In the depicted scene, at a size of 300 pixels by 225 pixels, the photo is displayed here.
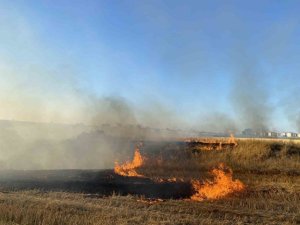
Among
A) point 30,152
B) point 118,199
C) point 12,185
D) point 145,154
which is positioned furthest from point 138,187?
point 30,152

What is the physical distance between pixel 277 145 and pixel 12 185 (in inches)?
1118

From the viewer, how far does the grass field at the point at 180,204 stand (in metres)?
13.5

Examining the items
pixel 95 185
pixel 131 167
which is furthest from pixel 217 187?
pixel 131 167

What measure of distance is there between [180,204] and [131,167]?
1540 cm

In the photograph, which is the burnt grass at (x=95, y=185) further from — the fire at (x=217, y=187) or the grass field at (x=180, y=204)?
the grass field at (x=180, y=204)

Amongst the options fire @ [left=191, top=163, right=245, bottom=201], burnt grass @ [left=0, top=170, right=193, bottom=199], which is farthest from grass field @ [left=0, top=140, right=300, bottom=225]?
burnt grass @ [left=0, top=170, right=193, bottom=199]

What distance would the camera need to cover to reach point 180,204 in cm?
1900

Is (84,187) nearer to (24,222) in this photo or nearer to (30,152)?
(24,222)

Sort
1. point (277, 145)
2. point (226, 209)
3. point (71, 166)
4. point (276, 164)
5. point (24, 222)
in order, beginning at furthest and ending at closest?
point (277, 145) < point (71, 166) < point (276, 164) < point (226, 209) < point (24, 222)

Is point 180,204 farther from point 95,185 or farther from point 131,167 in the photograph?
point 131,167

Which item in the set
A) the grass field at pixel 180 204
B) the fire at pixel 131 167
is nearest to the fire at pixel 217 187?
the grass field at pixel 180 204

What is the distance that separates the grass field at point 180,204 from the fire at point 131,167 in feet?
2.65

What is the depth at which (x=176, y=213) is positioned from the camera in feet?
53.4

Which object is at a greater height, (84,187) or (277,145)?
(277,145)
